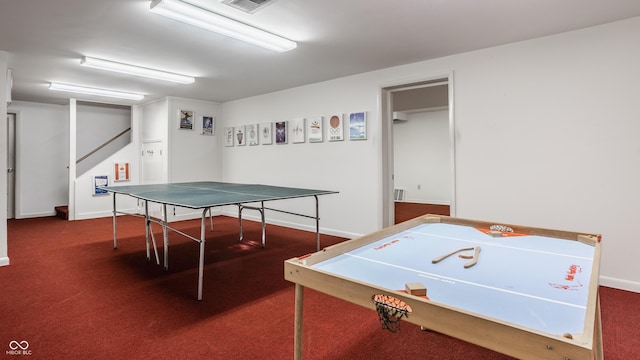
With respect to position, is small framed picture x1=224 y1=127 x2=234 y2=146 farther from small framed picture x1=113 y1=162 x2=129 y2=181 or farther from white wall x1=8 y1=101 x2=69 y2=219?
white wall x1=8 y1=101 x2=69 y2=219

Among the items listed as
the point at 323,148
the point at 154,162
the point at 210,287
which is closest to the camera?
the point at 210,287

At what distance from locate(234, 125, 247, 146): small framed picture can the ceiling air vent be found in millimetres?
4046

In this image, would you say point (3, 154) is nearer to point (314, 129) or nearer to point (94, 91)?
point (94, 91)

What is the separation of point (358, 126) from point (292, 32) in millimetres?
1871

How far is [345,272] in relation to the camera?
4.65 feet

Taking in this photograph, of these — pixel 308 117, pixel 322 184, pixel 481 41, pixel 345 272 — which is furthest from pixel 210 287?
pixel 481 41

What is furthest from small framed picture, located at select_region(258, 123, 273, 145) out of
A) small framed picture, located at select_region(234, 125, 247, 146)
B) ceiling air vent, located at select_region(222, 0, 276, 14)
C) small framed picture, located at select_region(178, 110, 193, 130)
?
ceiling air vent, located at select_region(222, 0, 276, 14)

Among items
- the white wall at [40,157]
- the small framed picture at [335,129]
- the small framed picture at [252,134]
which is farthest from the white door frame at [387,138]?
the white wall at [40,157]

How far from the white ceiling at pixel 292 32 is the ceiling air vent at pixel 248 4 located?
5.9 inches

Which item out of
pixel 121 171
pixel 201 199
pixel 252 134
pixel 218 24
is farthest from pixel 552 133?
pixel 121 171

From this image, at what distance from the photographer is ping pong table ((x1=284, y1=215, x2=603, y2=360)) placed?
3.02 ft

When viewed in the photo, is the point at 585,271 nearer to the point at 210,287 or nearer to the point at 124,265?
the point at 210,287

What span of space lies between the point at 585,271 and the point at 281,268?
2.71m

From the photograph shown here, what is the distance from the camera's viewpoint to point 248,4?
2.50 metres
